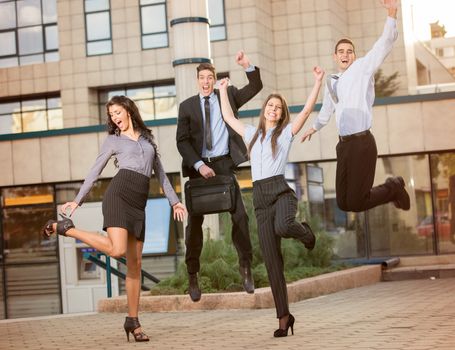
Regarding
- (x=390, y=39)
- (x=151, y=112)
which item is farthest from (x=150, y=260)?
(x=390, y=39)

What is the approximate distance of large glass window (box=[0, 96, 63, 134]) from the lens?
4134 cm

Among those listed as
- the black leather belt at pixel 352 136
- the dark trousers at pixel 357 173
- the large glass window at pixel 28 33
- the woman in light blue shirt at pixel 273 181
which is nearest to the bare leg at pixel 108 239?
the woman in light blue shirt at pixel 273 181

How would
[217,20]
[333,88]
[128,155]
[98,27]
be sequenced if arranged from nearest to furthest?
1. [333,88]
2. [128,155]
3. [217,20]
4. [98,27]

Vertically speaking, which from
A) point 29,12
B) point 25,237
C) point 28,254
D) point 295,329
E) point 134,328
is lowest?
point 295,329

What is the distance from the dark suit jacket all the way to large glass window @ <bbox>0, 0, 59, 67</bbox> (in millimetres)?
31212

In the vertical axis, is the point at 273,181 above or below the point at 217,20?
below

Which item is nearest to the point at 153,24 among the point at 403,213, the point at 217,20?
the point at 217,20

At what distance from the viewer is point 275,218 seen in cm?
913

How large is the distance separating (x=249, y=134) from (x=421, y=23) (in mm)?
43370

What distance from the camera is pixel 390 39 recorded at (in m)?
8.20

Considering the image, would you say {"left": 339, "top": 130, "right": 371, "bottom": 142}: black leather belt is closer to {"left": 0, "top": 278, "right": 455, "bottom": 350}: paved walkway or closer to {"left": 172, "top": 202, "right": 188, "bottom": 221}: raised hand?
{"left": 0, "top": 278, "right": 455, "bottom": 350}: paved walkway

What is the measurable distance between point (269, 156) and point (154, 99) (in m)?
31.1

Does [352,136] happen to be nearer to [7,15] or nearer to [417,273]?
[417,273]

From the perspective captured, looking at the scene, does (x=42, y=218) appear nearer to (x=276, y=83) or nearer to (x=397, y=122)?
(x=397, y=122)
